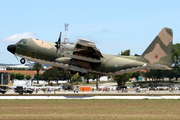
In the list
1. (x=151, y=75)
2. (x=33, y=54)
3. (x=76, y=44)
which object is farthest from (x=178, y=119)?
(x=151, y=75)

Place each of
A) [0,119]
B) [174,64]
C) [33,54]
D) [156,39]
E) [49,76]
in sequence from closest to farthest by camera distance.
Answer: [0,119]
[33,54]
[156,39]
[174,64]
[49,76]

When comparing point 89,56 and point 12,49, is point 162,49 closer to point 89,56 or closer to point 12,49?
point 89,56

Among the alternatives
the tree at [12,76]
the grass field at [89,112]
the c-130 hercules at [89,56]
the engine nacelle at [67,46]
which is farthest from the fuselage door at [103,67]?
the tree at [12,76]

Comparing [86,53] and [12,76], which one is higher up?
[86,53]

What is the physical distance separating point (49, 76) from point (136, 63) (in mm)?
94590

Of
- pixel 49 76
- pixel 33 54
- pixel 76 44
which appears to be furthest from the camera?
pixel 49 76

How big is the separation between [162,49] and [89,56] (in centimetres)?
1248

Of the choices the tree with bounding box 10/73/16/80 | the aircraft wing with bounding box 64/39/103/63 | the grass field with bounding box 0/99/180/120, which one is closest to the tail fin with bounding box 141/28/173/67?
the aircraft wing with bounding box 64/39/103/63

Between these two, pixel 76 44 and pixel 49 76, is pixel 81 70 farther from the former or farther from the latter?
pixel 49 76

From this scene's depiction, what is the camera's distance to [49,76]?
128m

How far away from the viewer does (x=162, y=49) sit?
1539 inches

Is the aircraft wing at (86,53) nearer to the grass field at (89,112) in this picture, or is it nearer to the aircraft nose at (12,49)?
the aircraft nose at (12,49)

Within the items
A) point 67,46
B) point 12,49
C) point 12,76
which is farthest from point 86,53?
point 12,76

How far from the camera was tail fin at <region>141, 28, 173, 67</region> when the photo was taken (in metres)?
38.8
